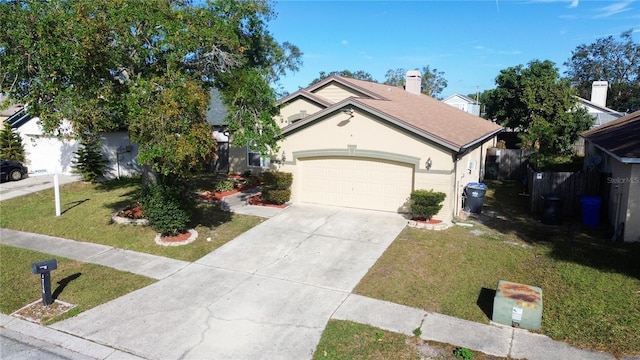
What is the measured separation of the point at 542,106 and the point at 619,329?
21353mm

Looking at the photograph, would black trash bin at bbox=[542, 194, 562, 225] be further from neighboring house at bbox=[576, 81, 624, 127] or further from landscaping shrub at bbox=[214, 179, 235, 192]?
neighboring house at bbox=[576, 81, 624, 127]

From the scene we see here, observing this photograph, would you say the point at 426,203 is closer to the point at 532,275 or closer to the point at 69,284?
the point at 532,275

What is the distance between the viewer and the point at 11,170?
2167 centimetres

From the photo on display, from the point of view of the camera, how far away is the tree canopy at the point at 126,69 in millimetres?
10320

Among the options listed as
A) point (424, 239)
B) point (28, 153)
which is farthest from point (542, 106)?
point (28, 153)

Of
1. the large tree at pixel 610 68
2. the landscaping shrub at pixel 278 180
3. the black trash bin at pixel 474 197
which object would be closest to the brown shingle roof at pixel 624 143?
the black trash bin at pixel 474 197

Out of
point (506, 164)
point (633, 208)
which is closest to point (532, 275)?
point (633, 208)

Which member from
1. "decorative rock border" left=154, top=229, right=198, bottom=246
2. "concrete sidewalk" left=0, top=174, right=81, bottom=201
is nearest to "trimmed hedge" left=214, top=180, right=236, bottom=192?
"decorative rock border" left=154, top=229, right=198, bottom=246

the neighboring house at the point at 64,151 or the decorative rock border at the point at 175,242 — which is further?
the neighboring house at the point at 64,151

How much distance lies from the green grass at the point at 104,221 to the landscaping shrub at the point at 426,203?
5438mm

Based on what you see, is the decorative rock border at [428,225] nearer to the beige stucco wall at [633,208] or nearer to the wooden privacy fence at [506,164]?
the beige stucco wall at [633,208]

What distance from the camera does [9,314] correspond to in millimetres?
8836

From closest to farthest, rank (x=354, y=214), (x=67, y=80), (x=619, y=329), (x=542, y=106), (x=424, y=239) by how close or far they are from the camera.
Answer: (x=619, y=329) → (x=67, y=80) → (x=424, y=239) → (x=354, y=214) → (x=542, y=106)

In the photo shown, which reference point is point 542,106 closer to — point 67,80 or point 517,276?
point 517,276
